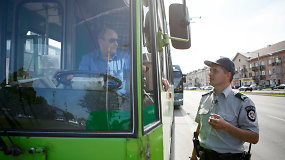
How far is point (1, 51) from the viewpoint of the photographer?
1.38 m

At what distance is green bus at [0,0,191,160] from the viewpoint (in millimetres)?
982

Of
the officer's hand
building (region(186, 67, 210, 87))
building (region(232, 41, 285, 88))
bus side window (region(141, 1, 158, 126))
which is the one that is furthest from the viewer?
building (region(186, 67, 210, 87))

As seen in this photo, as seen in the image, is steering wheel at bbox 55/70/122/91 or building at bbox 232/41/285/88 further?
building at bbox 232/41/285/88

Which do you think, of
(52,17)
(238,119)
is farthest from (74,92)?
(238,119)

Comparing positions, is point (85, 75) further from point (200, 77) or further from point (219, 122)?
point (200, 77)

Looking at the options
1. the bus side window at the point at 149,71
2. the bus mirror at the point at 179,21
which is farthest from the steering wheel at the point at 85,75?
the bus mirror at the point at 179,21

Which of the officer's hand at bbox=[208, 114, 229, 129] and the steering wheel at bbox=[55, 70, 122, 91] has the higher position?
the steering wheel at bbox=[55, 70, 122, 91]

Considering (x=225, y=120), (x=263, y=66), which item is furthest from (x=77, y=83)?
(x=263, y=66)

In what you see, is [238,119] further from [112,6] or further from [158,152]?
[112,6]

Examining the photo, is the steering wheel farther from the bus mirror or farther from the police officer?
the police officer

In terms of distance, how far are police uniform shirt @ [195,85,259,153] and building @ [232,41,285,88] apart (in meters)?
52.1

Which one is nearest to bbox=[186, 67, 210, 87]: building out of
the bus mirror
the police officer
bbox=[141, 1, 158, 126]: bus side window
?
the police officer

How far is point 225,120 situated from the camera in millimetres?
1932

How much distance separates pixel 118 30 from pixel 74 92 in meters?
0.52
